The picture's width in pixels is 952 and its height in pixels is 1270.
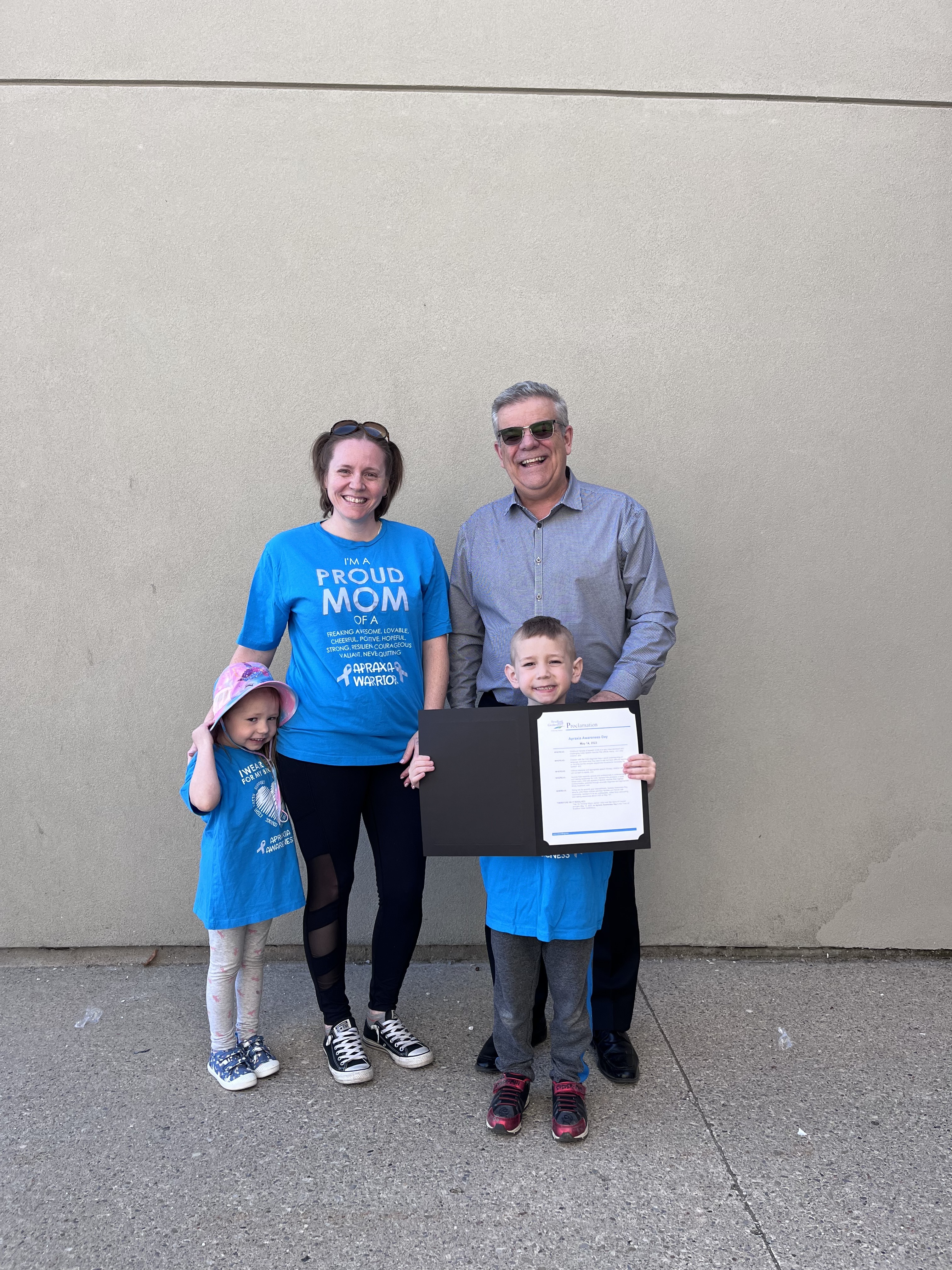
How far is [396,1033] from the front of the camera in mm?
2840

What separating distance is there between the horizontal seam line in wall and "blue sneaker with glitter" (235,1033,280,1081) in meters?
3.44

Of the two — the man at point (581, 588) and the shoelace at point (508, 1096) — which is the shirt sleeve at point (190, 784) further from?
the shoelace at point (508, 1096)

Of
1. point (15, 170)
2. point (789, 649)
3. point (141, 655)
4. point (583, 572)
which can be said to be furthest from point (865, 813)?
point (15, 170)

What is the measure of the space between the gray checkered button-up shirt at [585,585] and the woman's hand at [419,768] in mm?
394

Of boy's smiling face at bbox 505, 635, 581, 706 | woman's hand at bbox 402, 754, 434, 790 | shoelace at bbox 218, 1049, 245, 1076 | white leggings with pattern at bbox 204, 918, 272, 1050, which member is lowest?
shoelace at bbox 218, 1049, 245, 1076

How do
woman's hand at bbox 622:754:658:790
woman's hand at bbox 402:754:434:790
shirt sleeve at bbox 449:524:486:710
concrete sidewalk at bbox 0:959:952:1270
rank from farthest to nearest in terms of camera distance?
shirt sleeve at bbox 449:524:486:710 < woman's hand at bbox 402:754:434:790 < woman's hand at bbox 622:754:658:790 < concrete sidewalk at bbox 0:959:952:1270

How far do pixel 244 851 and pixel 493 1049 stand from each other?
1.01 metres

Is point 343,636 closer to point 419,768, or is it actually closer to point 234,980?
point 419,768

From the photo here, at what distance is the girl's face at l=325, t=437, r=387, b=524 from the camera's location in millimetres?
2639

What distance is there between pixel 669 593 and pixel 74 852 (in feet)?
8.62

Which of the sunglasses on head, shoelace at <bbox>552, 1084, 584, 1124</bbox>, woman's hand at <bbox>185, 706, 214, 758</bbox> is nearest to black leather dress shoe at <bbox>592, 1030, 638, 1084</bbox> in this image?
shoelace at <bbox>552, 1084, 584, 1124</bbox>

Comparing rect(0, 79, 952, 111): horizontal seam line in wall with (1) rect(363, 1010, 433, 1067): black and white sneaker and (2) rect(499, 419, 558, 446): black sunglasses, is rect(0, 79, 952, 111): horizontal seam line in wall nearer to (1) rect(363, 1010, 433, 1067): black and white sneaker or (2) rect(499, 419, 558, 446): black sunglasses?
(2) rect(499, 419, 558, 446): black sunglasses

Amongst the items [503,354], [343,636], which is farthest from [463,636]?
[503,354]

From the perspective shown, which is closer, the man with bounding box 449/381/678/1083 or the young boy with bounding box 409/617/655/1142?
the young boy with bounding box 409/617/655/1142
